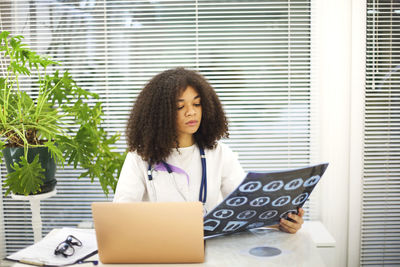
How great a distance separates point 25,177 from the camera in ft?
5.69

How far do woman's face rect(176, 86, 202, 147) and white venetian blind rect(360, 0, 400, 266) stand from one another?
4.37ft

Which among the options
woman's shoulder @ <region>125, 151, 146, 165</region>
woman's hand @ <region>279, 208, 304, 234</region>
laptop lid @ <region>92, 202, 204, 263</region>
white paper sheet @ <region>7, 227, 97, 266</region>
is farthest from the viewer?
woman's shoulder @ <region>125, 151, 146, 165</region>

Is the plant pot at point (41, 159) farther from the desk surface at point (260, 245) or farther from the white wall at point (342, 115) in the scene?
the white wall at point (342, 115)

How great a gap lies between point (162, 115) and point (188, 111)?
0.12m

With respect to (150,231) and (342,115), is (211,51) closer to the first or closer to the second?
(342,115)

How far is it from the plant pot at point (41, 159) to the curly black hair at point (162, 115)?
1.88 feet

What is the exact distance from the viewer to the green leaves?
5.63ft

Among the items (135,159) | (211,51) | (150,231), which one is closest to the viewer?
(150,231)

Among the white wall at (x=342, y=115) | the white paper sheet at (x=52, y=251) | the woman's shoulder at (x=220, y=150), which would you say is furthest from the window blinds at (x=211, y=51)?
the white paper sheet at (x=52, y=251)

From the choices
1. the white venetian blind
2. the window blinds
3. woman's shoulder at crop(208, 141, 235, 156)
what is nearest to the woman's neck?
woman's shoulder at crop(208, 141, 235, 156)

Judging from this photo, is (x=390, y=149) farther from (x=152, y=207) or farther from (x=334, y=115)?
(x=152, y=207)

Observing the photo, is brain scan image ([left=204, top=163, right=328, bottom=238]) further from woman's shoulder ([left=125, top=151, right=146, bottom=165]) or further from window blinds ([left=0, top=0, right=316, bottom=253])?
window blinds ([left=0, top=0, right=316, bottom=253])

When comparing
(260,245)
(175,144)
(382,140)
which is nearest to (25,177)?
(175,144)

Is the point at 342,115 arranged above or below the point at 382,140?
above
